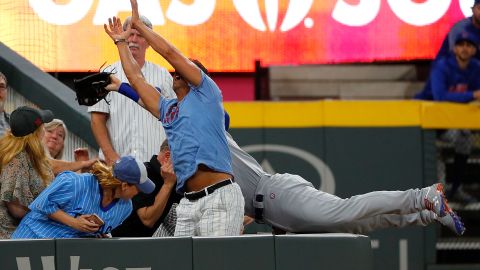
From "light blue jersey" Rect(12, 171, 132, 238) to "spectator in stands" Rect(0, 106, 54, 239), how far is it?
0.40 metres

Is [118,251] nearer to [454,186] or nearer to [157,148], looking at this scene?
[157,148]

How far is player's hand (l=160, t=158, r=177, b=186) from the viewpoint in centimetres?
687

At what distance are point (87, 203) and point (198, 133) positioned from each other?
2.34 feet

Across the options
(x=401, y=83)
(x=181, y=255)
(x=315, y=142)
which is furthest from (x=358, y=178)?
(x=181, y=255)

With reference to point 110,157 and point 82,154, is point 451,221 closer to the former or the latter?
point 110,157

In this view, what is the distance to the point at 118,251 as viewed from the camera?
5.78m

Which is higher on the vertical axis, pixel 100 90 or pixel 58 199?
pixel 100 90

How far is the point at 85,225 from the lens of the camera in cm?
611

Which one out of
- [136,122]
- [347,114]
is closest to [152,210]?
[136,122]

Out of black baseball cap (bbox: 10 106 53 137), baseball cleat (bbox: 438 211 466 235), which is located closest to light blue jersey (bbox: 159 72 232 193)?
black baseball cap (bbox: 10 106 53 137)

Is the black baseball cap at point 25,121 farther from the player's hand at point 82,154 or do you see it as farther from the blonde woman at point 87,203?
the player's hand at point 82,154

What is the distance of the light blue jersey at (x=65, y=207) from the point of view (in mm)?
6234

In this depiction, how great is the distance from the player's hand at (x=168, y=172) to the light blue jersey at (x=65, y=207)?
57cm

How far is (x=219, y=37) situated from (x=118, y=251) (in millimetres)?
5716
